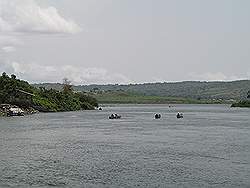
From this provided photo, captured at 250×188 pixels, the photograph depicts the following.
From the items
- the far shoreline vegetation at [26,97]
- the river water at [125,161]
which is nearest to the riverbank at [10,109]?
the far shoreline vegetation at [26,97]

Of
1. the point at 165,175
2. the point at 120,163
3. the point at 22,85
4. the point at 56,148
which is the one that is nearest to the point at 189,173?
the point at 165,175

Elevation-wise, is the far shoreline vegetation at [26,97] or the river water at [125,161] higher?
the far shoreline vegetation at [26,97]

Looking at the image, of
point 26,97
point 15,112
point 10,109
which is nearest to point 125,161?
point 15,112

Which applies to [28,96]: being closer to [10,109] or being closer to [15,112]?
[10,109]

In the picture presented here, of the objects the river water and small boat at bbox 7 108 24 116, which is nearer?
the river water

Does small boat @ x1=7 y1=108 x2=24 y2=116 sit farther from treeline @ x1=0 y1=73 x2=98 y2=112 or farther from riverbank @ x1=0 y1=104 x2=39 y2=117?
treeline @ x1=0 y1=73 x2=98 y2=112

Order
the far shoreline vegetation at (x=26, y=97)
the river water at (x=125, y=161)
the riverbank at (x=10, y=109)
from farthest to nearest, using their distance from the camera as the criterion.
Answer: the far shoreline vegetation at (x=26, y=97) < the riverbank at (x=10, y=109) < the river water at (x=125, y=161)

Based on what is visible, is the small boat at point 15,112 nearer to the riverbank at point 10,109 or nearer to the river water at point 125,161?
the riverbank at point 10,109

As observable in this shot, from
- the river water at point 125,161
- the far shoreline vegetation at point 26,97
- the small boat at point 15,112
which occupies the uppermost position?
the far shoreline vegetation at point 26,97

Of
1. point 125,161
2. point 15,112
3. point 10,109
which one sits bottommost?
point 125,161

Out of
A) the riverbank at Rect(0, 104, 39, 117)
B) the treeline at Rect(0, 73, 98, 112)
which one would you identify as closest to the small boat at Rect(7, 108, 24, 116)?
the riverbank at Rect(0, 104, 39, 117)

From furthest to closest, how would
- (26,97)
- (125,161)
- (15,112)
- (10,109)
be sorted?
(26,97) → (10,109) → (15,112) → (125,161)

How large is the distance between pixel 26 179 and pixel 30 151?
19321 millimetres

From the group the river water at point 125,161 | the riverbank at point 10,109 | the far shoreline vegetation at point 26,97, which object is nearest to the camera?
the river water at point 125,161
